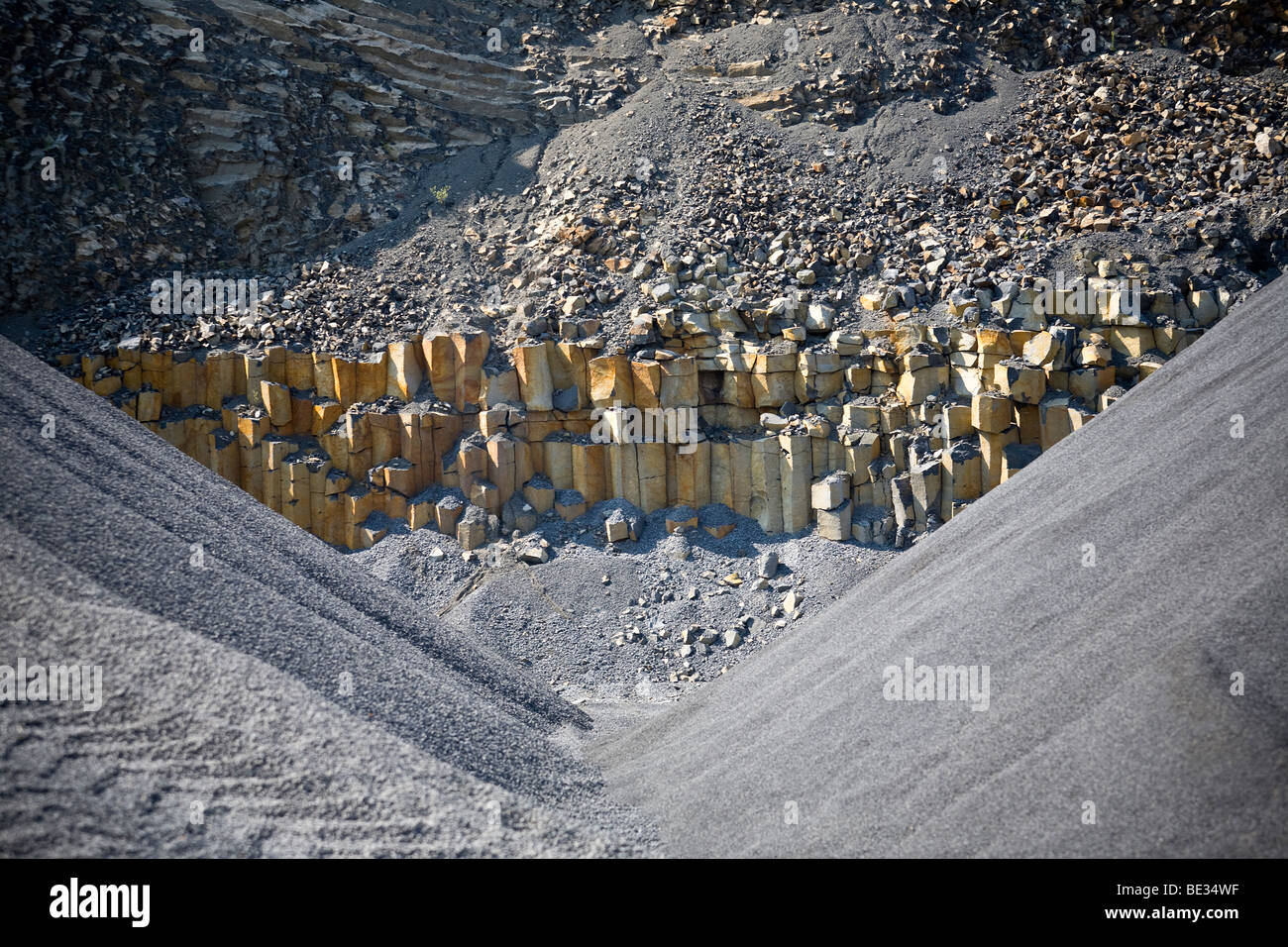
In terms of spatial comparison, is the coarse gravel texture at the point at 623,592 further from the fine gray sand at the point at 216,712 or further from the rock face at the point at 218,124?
the rock face at the point at 218,124

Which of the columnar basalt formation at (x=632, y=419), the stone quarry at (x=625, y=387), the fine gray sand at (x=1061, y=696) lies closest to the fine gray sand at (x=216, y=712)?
the stone quarry at (x=625, y=387)

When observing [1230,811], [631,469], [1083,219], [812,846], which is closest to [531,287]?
[631,469]

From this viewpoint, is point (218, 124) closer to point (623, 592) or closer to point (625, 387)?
point (625, 387)

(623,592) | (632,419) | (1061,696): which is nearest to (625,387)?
(632,419)

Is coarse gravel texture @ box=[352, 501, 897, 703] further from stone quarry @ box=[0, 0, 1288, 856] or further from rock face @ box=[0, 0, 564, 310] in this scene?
rock face @ box=[0, 0, 564, 310]

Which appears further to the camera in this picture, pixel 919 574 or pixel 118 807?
pixel 919 574
